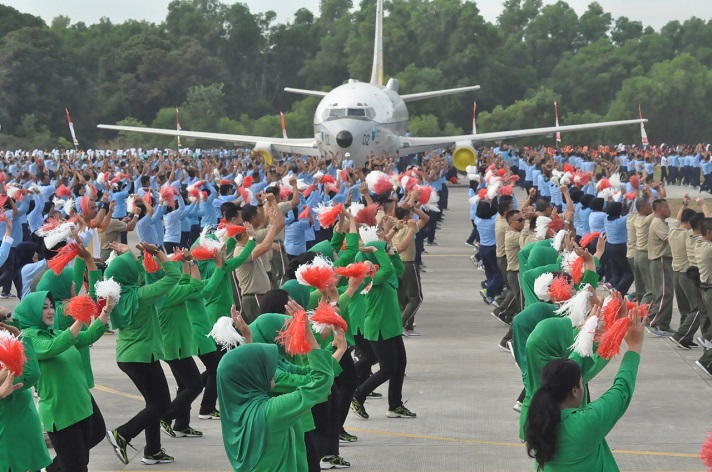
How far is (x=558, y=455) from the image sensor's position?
5820 mm

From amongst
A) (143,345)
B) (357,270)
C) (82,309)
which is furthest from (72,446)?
(357,270)

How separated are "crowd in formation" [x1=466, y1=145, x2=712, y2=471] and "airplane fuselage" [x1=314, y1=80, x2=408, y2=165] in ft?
43.3

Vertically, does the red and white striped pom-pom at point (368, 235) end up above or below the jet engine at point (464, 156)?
above

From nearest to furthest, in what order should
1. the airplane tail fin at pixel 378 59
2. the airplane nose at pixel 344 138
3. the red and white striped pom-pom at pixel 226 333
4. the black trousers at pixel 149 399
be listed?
1. the red and white striped pom-pom at pixel 226 333
2. the black trousers at pixel 149 399
3. the airplane nose at pixel 344 138
4. the airplane tail fin at pixel 378 59

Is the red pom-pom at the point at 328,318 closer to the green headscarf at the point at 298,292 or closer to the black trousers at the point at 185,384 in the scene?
the green headscarf at the point at 298,292

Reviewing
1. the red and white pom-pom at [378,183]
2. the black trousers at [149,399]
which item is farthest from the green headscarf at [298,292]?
the red and white pom-pom at [378,183]

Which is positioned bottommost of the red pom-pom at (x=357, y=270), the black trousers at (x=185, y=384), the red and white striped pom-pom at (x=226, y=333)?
the black trousers at (x=185, y=384)

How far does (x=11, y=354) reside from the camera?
6.53 m

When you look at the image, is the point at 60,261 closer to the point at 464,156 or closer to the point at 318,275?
the point at 318,275

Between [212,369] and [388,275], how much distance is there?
179cm

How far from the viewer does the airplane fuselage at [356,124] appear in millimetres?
44031

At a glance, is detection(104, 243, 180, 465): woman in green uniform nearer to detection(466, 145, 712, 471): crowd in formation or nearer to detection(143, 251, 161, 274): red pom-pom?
detection(143, 251, 161, 274): red pom-pom

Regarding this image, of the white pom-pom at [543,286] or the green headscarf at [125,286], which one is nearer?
the white pom-pom at [543,286]

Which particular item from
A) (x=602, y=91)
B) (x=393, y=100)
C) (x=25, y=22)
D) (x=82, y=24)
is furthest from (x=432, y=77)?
(x=82, y=24)
